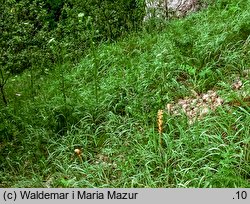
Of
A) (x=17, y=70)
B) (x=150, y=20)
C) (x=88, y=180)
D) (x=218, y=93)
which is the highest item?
(x=150, y=20)

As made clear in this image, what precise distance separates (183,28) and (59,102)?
2.64 m

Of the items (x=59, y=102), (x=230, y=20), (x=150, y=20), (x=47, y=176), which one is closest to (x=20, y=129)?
(x=59, y=102)

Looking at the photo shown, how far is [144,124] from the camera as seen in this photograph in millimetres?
4945

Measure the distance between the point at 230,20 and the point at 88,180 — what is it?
3766mm

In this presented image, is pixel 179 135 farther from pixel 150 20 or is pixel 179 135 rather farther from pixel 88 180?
pixel 150 20

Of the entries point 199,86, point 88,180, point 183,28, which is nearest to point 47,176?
point 88,180

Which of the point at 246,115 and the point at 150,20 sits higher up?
the point at 150,20

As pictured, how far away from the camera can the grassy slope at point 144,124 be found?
392cm

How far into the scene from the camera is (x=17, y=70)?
10.7 m

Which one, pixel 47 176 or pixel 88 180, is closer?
pixel 88 180

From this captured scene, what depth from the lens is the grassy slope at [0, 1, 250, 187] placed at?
12.9ft

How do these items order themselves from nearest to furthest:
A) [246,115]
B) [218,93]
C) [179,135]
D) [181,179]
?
[181,179] < [246,115] < [179,135] < [218,93]

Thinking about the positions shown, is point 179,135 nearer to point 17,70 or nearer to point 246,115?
point 246,115

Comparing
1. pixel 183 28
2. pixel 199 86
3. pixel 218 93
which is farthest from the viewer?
pixel 183 28
